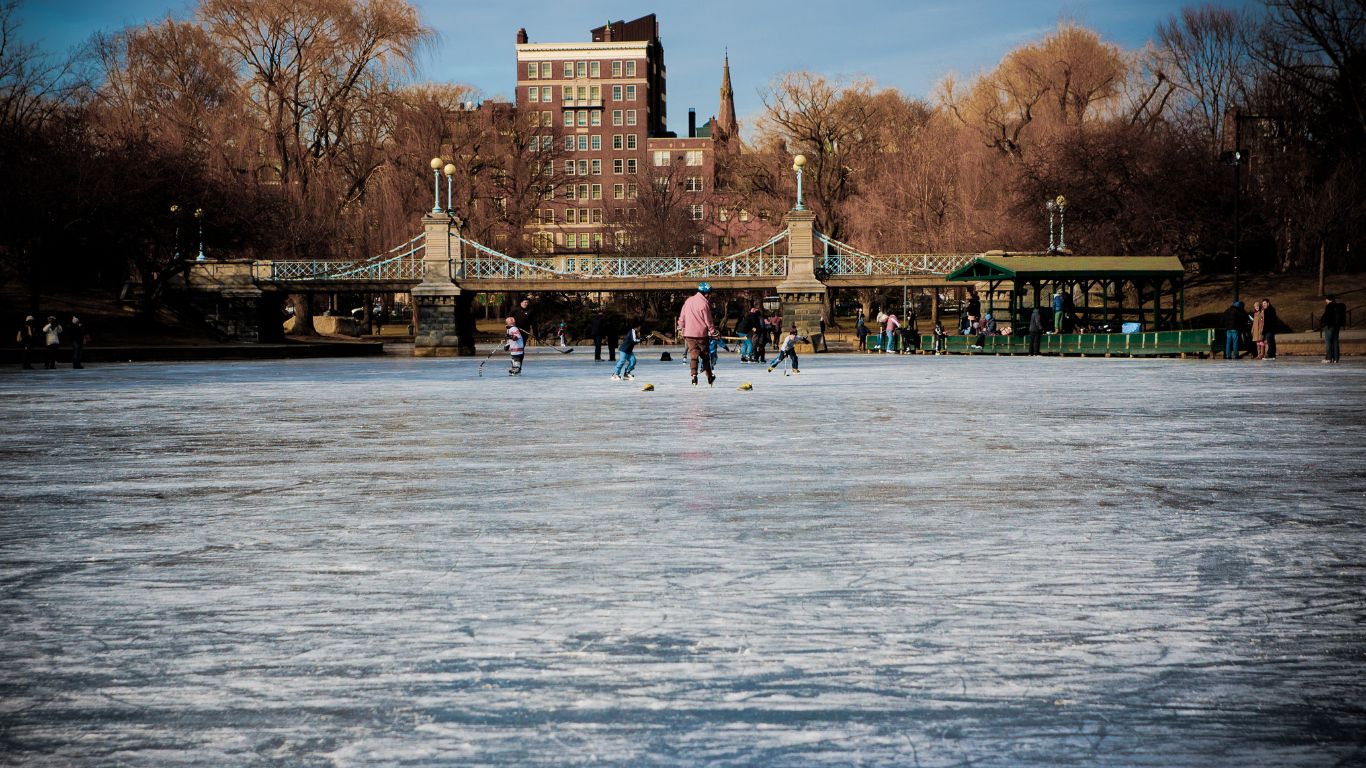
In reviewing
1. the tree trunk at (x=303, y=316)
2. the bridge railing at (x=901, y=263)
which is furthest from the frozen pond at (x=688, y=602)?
the tree trunk at (x=303, y=316)

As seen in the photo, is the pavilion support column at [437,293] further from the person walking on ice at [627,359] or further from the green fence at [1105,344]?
the person walking on ice at [627,359]

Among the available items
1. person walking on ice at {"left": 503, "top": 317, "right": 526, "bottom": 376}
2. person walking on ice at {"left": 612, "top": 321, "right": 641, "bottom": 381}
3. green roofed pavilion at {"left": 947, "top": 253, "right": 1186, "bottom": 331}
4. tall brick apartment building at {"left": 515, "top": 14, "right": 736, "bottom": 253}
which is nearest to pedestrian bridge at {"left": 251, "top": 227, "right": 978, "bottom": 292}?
green roofed pavilion at {"left": 947, "top": 253, "right": 1186, "bottom": 331}

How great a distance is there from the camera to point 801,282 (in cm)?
5434

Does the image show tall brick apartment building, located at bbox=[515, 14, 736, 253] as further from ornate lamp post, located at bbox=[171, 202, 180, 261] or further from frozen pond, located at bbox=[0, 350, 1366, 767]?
frozen pond, located at bbox=[0, 350, 1366, 767]

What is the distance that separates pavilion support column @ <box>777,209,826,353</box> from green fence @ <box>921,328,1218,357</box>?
8150 mm

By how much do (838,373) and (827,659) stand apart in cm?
2562

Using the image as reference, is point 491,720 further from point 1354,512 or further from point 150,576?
point 1354,512

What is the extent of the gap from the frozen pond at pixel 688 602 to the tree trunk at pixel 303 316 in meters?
50.0

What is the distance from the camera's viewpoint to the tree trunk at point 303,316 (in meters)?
61.2

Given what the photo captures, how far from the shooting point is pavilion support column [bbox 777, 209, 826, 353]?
2140 inches

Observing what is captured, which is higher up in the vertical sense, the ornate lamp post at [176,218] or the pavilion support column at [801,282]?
the ornate lamp post at [176,218]

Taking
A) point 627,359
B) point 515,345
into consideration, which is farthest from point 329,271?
point 627,359

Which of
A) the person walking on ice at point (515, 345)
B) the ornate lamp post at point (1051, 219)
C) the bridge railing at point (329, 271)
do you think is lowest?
the person walking on ice at point (515, 345)

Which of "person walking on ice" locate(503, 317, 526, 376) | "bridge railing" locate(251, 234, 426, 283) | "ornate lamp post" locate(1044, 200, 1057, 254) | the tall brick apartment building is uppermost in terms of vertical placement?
the tall brick apartment building
